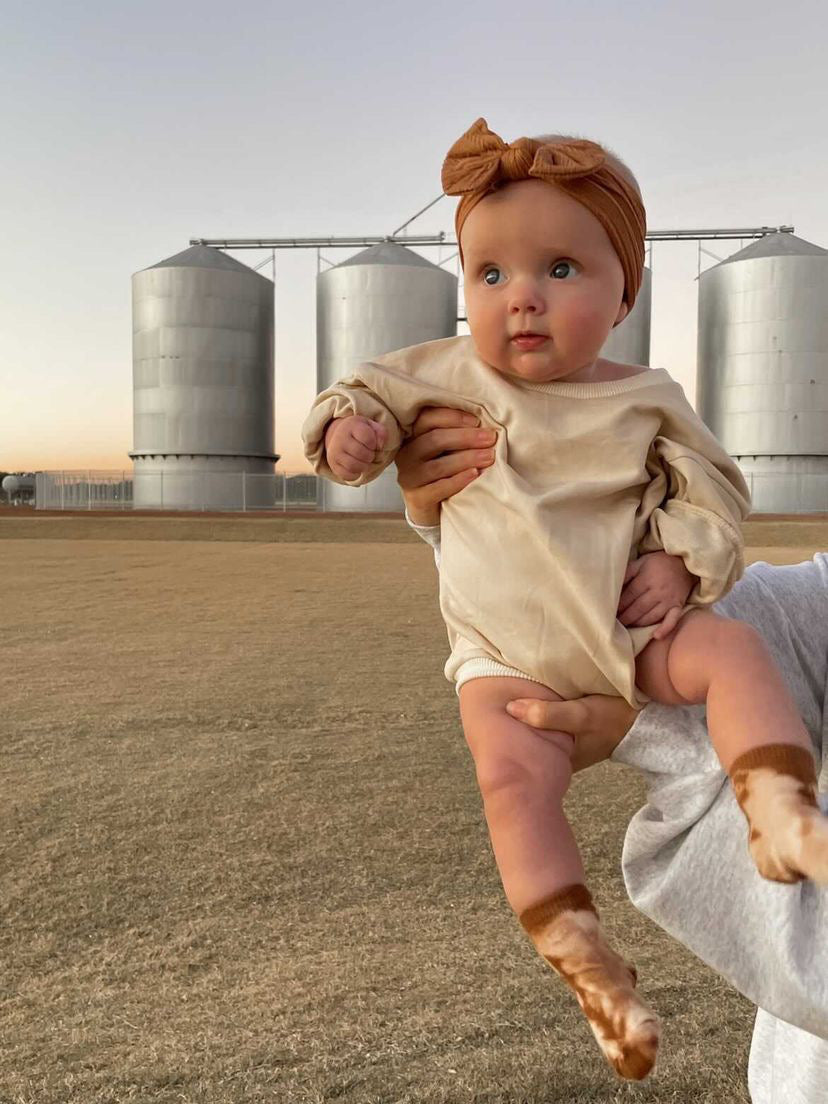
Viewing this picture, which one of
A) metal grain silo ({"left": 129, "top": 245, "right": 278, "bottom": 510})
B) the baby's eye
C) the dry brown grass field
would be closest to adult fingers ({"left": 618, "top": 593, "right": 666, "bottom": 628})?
the baby's eye

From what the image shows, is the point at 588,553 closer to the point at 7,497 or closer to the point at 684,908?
the point at 684,908

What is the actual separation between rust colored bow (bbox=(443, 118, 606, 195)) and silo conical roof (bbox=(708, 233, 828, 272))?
17.4 m

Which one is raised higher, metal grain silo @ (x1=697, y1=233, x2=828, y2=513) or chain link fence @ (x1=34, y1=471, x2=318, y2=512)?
metal grain silo @ (x1=697, y1=233, x2=828, y2=513)

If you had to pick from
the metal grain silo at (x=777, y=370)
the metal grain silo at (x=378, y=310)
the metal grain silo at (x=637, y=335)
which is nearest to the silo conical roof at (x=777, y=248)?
the metal grain silo at (x=777, y=370)

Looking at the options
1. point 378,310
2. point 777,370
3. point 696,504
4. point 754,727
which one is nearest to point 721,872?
point 754,727

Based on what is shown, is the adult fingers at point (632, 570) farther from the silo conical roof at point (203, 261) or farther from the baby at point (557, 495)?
the silo conical roof at point (203, 261)

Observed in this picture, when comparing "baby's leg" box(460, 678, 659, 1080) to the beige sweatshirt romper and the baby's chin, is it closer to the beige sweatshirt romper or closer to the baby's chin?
the beige sweatshirt romper

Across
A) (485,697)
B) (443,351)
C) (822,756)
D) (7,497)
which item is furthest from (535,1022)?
(7,497)

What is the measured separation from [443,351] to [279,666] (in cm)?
326

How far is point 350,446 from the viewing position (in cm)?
105

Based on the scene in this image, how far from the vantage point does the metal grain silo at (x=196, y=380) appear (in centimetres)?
1778

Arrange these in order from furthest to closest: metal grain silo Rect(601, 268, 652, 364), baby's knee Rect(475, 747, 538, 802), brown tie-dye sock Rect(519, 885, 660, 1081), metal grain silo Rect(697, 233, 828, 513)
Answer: metal grain silo Rect(601, 268, 652, 364) < metal grain silo Rect(697, 233, 828, 513) < baby's knee Rect(475, 747, 538, 802) < brown tie-dye sock Rect(519, 885, 660, 1081)

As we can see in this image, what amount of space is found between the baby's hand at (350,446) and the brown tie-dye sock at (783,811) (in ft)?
1.59

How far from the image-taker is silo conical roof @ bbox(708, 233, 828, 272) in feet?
54.8
